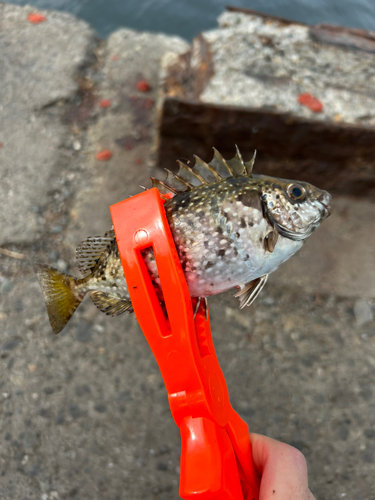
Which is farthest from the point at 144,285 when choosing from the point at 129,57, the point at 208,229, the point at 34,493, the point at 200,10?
the point at 200,10

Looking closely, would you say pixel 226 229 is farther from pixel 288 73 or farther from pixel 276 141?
pixel 288 73

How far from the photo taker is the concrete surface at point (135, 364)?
6.81ft

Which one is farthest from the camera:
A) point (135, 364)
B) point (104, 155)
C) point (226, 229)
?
point (104, 155)

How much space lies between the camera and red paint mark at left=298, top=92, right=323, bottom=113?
2475 millimetres

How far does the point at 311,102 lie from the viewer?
250cm

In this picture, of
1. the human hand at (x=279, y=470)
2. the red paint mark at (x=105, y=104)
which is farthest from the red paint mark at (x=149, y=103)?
the human hand at (x=279, y=470)

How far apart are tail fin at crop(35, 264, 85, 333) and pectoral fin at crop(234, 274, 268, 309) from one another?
72 cm

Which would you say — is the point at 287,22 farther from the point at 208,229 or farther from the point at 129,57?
the point at 208,229

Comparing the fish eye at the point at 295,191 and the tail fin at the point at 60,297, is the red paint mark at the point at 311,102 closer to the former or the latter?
the fish eye at the point at 295,191

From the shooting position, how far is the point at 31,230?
102 inches

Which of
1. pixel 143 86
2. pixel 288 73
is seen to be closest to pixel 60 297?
pixel 288 73

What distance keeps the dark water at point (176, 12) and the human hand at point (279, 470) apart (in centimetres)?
494

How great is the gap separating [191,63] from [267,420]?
2689 mm

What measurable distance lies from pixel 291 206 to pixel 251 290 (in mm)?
385
